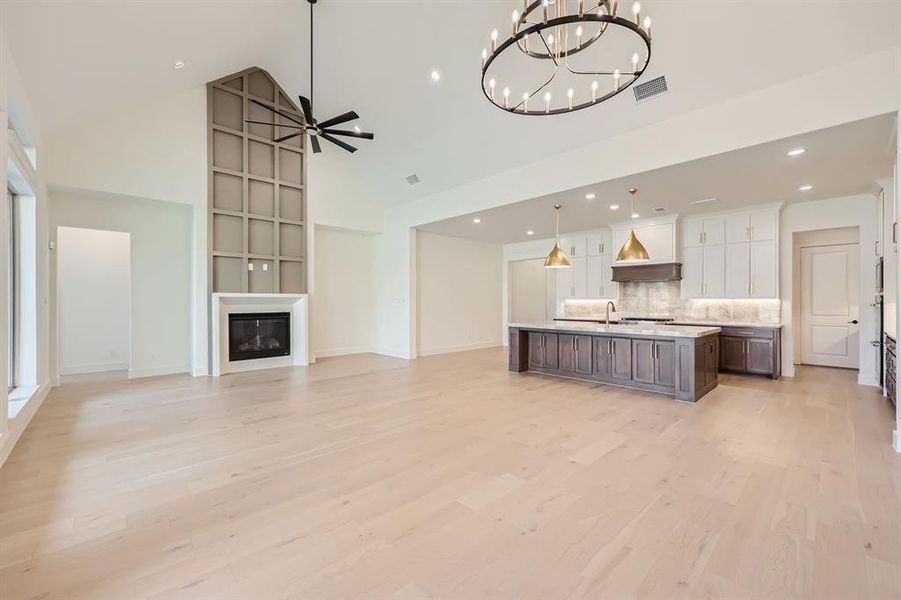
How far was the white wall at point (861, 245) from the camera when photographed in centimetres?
564

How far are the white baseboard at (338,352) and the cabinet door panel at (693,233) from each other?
684cm

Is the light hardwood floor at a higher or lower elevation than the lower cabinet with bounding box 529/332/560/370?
lower

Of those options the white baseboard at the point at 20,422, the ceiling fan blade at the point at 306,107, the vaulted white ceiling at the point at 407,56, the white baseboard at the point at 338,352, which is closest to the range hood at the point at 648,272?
the vaulted white ceiling at the point at 407,56

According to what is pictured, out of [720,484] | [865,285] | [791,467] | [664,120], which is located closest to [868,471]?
[791,467]

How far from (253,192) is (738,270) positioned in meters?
8.42

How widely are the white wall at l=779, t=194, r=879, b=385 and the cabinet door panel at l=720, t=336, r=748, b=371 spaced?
59 cm

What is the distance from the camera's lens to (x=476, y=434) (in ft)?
11.8

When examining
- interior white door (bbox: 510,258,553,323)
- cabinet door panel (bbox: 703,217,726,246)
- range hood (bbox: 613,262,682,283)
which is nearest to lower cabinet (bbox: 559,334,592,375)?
range hood (bbox: 613,262,682,283)

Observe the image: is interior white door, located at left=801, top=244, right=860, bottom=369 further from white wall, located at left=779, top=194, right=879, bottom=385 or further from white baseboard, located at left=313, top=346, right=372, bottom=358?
white baseboard, located at left=313, top=346, right=372, bottom=358

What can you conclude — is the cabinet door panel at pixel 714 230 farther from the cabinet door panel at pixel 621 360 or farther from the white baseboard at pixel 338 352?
the white baseboard at pixel 338 352

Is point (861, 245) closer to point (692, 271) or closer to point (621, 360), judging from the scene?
point (692, 271)

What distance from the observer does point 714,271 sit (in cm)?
693

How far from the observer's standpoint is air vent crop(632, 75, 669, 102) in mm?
4102

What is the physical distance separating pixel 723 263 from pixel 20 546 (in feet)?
28.2
